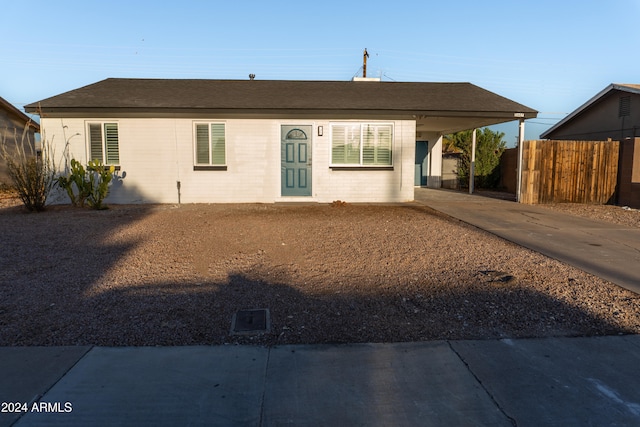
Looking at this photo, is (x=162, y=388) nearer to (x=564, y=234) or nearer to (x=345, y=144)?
(x=564, y=234)

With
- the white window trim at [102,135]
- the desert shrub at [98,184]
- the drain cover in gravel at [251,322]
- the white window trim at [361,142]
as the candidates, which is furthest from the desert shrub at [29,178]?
the drain cover in gravel at [251,322]

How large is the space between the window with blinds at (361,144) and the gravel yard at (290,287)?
16.4ft

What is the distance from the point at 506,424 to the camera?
3.09m

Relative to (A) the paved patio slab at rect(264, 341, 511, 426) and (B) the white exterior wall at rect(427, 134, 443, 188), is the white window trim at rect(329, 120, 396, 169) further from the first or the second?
(A) the paved patio slab at rect(264, 341, 511, 426)

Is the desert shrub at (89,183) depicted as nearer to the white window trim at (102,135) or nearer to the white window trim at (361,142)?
the white window trim at (102,135)

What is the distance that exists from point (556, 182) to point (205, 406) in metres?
14.9

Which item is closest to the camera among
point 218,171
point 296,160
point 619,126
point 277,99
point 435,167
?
point 218,171

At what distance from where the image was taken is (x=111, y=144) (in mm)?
14383

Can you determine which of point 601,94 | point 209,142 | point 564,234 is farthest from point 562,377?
point 601,94

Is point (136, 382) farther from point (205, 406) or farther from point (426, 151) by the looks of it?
point (426, 151)

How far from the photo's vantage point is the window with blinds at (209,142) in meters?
14.4

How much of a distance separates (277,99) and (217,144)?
7.87 feet

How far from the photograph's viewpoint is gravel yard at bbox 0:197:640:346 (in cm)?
462

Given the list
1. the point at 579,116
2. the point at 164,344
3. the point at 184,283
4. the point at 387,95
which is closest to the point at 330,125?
the point at 387,95
